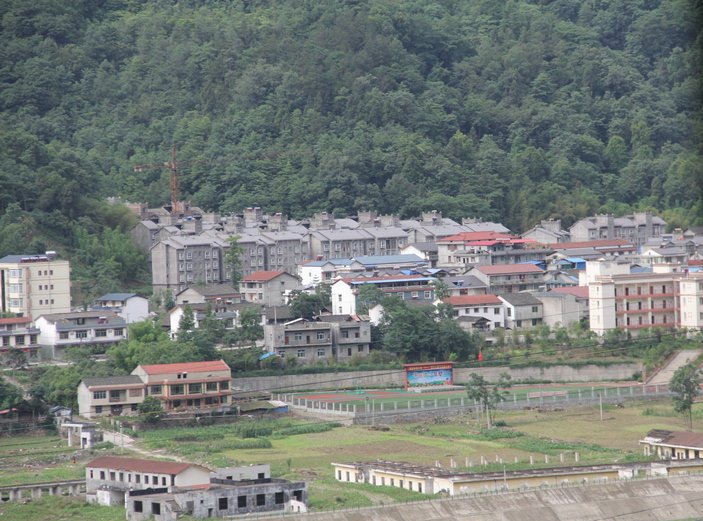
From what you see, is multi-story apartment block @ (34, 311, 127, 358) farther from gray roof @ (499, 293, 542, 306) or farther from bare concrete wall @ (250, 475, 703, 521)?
bare concrete wall @ (250, 475, 703, 521)

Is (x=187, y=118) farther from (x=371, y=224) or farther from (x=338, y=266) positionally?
(x=338, y=266)

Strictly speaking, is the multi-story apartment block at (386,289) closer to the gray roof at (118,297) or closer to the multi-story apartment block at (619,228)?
the gray roof at (118,297)

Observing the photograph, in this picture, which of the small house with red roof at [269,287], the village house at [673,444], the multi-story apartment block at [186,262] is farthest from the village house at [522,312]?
the village house at [673,444]

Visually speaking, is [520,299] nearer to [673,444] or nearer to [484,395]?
[484,395]

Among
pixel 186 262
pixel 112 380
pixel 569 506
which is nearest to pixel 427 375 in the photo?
pixel 112 380

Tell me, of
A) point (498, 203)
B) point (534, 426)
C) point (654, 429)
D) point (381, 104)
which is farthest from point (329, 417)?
point (381, 104)

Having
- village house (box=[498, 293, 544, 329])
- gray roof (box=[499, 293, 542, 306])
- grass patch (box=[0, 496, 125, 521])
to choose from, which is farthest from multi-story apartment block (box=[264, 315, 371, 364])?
grass patch (box=[0, 496, 125, 521])
